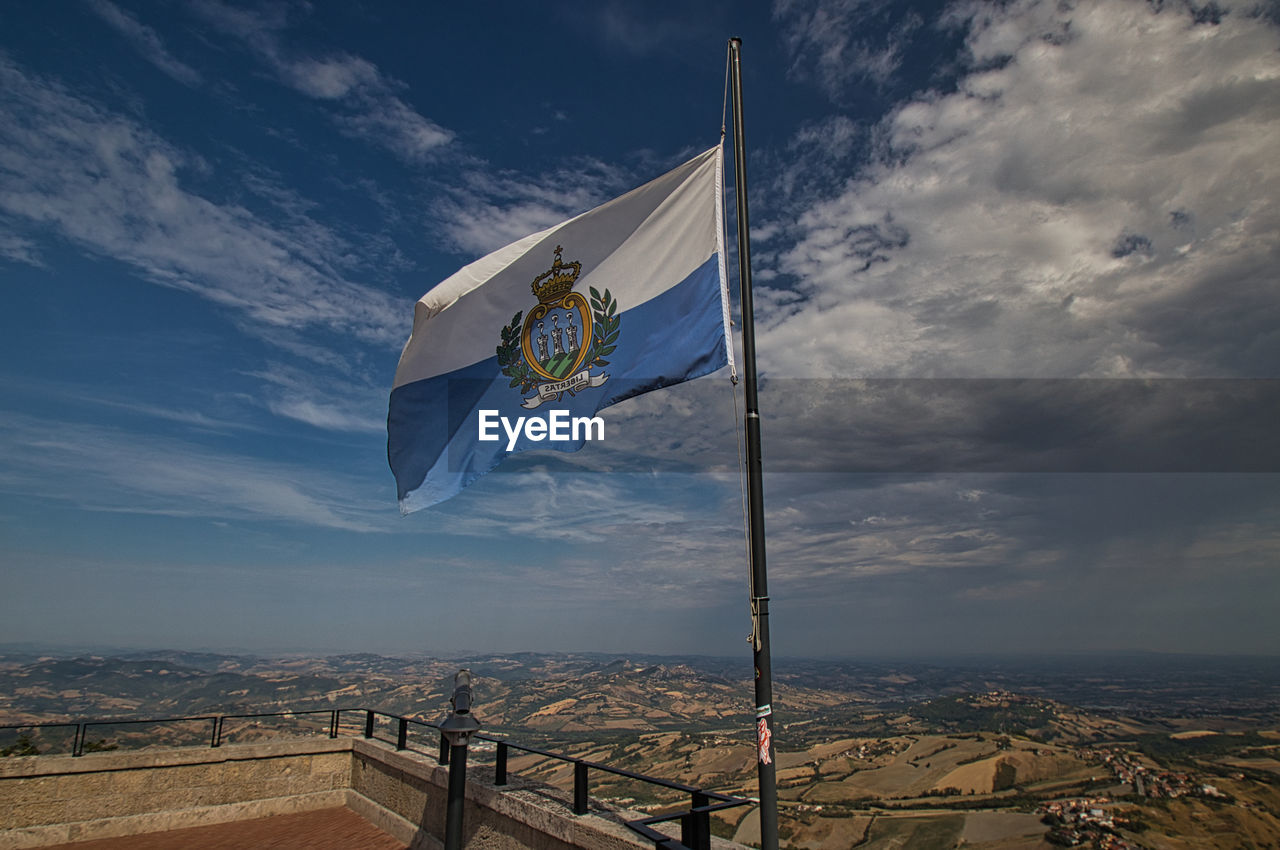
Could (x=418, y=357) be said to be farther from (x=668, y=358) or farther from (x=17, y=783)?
(x=17, y=783)

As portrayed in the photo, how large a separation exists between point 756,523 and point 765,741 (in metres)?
1.43

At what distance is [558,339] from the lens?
6852mm

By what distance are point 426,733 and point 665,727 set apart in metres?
30.8

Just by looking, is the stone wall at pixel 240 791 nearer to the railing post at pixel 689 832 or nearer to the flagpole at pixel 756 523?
the railing post at pixel 689 832

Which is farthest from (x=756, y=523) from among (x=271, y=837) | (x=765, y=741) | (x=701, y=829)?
(x=271, y=837)

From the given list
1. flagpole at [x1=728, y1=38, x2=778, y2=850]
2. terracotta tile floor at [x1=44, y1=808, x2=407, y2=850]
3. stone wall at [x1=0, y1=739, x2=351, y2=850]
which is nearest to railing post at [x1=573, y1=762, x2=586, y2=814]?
flagpole at [x1=728, y1=38, x2=778, y2=850]

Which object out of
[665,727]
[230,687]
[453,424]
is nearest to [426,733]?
[453,424]

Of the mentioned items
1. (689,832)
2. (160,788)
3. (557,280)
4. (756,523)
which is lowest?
(160,788)

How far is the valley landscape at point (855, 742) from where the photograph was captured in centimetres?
1503

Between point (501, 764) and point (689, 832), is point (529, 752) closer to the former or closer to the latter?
point (501, 764)

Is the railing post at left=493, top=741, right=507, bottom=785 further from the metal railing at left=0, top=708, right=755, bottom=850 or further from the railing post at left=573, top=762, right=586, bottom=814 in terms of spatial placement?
the railing post at left=573, top=762, right=586, bottom=814

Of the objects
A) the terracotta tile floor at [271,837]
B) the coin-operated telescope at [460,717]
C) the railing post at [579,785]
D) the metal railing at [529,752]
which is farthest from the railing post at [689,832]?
the terracotta tile floor at [271,837]

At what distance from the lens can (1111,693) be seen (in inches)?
2655

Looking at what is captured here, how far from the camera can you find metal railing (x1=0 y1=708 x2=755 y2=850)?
4.71 metres
